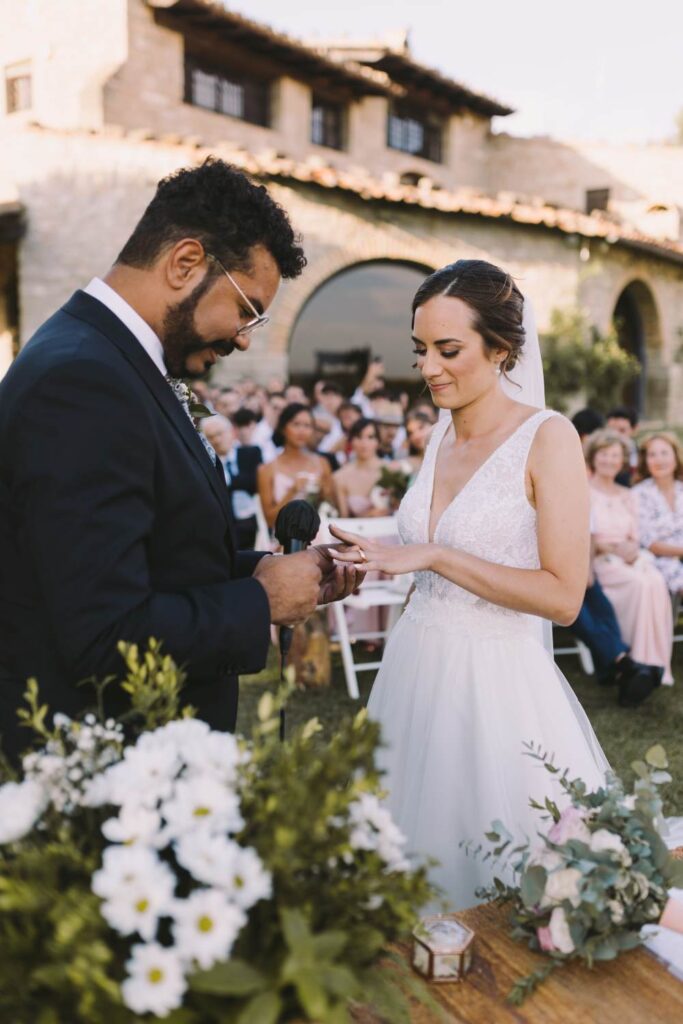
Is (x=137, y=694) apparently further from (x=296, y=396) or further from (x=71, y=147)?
(x=71, y=147)

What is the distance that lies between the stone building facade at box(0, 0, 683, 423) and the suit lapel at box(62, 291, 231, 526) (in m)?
11.1

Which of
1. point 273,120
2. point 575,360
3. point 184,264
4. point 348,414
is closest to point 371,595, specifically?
point 348,414

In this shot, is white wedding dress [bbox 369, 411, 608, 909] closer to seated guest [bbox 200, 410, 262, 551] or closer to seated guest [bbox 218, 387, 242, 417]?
seated guest [bbox 200, 410, 262, 551]

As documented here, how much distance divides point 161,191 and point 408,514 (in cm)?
154

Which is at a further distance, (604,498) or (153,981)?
(604,498)

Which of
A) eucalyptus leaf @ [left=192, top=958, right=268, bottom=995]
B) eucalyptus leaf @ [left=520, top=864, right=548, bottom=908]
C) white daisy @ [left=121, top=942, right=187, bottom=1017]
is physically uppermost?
white daisy @ [left=121, top=942, right=187, bottom=1017]

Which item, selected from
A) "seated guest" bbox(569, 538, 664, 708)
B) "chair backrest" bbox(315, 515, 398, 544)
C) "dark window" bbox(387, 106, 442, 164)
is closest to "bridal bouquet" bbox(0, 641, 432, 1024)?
"seated guest" bbox(569, 538, 664, 708)

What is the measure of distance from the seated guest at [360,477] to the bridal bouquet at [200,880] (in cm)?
664

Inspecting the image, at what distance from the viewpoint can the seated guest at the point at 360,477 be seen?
7.91 m

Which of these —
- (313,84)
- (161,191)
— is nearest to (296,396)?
(161,191)

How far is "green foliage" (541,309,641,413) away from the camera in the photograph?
620 inches

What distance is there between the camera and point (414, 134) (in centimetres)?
2167

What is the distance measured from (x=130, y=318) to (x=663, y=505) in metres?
6.31

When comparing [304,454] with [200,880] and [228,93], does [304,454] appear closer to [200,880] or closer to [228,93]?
[200,880]
